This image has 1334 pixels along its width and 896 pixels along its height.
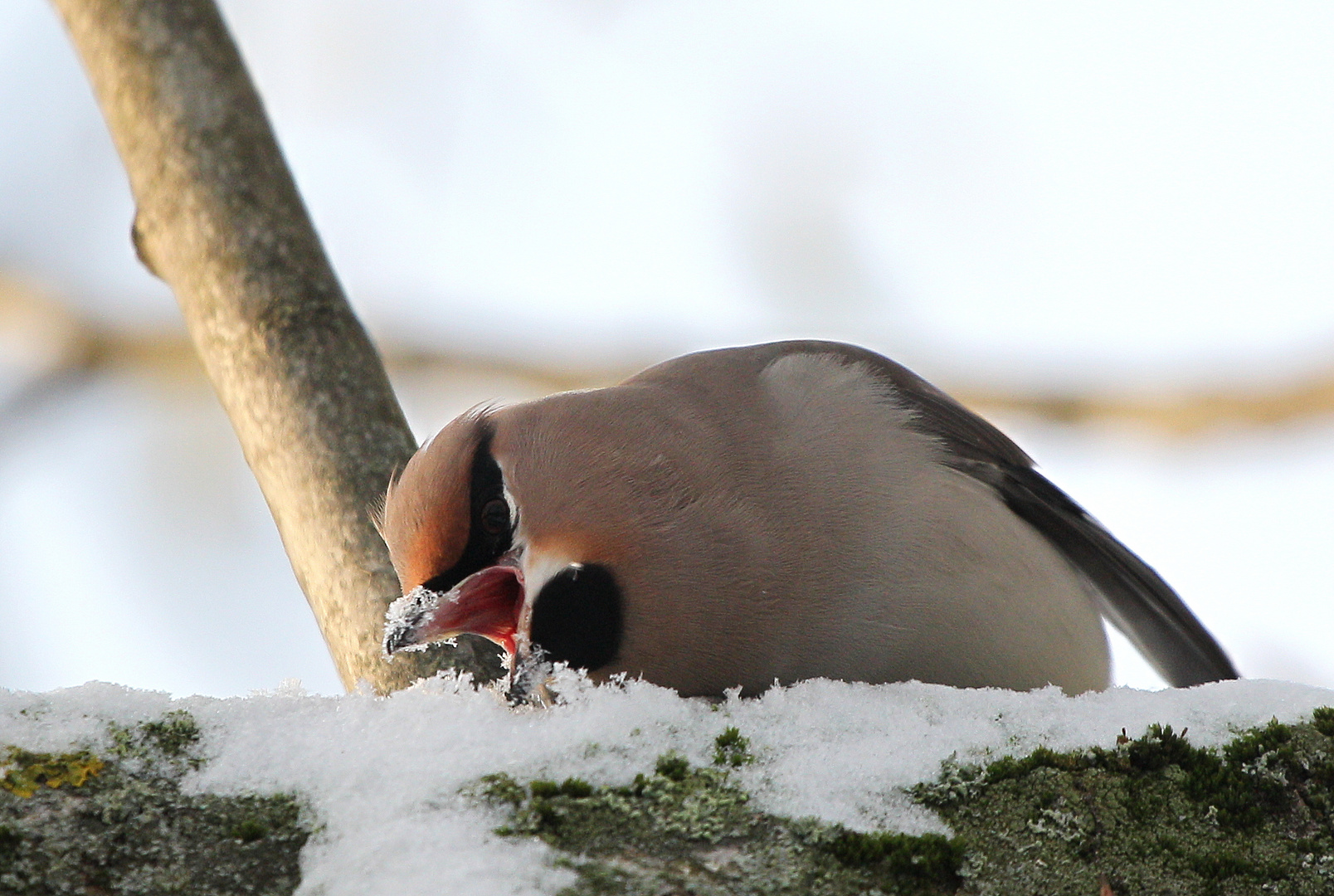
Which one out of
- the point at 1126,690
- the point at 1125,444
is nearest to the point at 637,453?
the point at 1126,690

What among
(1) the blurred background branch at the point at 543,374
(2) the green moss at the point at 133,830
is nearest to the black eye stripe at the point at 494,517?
(2) the green moss at the point at 133,830

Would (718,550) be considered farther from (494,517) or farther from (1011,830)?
(1011,830)

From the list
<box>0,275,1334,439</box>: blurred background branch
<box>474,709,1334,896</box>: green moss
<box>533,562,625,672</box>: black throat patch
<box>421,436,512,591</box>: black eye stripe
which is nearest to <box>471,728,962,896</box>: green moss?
<box>474,709,1334,896</box>: green moss

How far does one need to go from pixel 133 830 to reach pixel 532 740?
0.58 meters

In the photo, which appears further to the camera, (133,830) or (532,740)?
(532,740)

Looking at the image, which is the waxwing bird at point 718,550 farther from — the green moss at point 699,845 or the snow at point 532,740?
the green moss at point 699,845

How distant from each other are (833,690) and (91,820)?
4.08ft

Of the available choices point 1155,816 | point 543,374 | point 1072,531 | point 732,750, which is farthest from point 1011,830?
point 543,374

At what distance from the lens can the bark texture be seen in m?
3.30

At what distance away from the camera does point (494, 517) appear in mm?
3123

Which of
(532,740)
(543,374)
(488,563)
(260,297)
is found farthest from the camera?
(543,374)

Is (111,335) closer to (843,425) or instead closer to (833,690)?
(843,425)

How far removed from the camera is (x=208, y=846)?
174 cm

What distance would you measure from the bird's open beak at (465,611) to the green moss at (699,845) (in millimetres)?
1000
